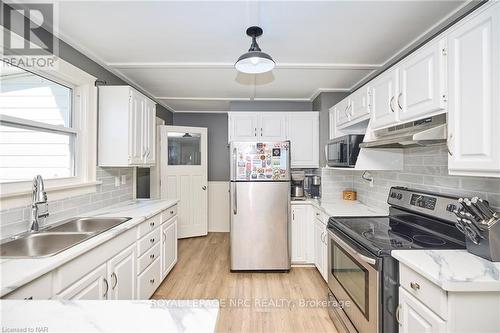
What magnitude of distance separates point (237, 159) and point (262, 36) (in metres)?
1.42

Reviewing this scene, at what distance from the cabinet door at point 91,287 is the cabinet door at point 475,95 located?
7.12ft

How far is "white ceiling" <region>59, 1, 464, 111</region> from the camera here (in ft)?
5.37

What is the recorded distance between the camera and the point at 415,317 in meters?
1.19

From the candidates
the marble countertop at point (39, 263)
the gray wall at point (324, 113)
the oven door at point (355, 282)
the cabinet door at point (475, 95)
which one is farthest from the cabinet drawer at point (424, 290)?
the gray wall at point (324, 113)

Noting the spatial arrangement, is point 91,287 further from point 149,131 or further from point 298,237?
point 298,237

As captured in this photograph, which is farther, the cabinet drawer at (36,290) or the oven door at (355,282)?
the oven door at (355,282)

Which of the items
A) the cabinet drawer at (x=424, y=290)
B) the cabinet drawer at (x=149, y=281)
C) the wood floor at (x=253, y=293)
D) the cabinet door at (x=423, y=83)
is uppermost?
the cabinet door at (x=423, y=83)

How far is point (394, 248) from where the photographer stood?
4.70ft

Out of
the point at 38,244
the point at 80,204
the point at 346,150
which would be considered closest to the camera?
the point at 38,244

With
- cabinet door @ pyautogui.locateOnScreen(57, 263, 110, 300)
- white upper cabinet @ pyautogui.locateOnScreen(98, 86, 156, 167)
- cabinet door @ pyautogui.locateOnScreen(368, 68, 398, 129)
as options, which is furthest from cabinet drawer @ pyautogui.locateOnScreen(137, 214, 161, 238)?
cabinet door @ pyautogui.locateOnScreen(368, 68, 398, 129)

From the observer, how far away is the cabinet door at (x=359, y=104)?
229 centimetres

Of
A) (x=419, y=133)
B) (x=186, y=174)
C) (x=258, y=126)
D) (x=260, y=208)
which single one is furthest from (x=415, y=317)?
(x=186, y=174)

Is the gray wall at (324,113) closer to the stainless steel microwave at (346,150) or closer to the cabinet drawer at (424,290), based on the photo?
the stainless steel microwave at (346,150)

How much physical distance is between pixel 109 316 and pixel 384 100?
2212 mm
